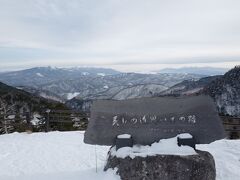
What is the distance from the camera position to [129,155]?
6.21 meters

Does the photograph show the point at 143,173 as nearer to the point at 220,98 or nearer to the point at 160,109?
the point at 160,109

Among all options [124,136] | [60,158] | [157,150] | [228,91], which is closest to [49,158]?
[60,158]

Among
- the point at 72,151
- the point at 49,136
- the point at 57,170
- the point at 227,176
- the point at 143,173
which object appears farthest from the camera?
the point at 49,136

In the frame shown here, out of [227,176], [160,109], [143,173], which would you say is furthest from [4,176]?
[227,176]

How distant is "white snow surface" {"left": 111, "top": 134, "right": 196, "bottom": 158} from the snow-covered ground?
511 mm

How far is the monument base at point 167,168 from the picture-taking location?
5.98 m

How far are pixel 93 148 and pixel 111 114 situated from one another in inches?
174

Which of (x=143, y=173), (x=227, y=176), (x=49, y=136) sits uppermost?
(x=143, y=173)

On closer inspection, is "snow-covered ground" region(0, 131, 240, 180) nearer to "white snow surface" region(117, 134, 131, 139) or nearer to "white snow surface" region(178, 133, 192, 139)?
"white snow surface" region(117, 134, 131, 139)

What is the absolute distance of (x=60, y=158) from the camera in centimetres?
970

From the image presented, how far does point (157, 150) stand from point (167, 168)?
0.43m

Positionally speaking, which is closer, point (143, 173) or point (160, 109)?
point (143, 173)

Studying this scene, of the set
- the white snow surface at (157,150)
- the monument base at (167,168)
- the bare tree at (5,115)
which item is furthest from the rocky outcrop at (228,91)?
the monument base at (167,168)

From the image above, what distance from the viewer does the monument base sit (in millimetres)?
5977
